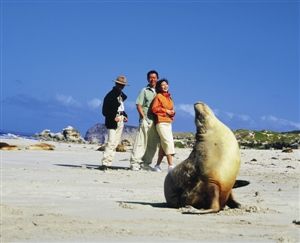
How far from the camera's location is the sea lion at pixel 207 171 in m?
7.81

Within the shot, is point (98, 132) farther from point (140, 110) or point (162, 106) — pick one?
point (162, 106)

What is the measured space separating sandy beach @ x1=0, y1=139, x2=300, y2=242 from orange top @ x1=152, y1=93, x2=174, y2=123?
1273 mm

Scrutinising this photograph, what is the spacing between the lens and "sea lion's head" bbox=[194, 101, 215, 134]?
27.3 feet

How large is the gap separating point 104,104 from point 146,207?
6628mm

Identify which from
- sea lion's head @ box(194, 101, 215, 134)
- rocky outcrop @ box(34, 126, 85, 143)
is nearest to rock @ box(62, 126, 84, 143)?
rocky outcrop @ box(34, 126, 85, 143)

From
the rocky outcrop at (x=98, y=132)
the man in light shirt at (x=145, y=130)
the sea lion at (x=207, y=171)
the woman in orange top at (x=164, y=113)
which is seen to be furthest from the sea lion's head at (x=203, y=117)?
the rocky outcrop at (x=98, y=132)

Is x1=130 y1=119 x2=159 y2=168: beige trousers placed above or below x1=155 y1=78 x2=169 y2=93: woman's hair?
below

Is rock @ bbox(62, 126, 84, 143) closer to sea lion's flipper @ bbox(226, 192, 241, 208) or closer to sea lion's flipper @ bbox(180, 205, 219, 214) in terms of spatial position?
sea lion's flipper @ bbox(226, 192, 241, 208)

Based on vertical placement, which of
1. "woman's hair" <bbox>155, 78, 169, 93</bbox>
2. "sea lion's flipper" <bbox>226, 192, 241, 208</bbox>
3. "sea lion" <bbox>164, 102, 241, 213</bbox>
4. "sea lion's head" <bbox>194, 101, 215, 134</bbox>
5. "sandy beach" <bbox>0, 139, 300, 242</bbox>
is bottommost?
"sandy beach" <bbox>0, 139, 300, 242</bbox>

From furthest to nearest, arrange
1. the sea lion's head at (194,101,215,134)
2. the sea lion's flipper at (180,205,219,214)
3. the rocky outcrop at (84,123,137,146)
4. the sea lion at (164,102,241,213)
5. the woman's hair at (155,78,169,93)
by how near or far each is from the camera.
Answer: the rocky outcrop at (84,123,137,146) → the woman's hair at (155,78,169,93) → the sea lion's head at (194,101,215,134) → the sea lion at (164,102,241,213) → the sea lion's flipper at (180,205,219,214)

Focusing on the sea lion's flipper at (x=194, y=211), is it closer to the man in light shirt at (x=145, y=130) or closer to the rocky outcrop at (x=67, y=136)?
the man in light shirt at (x=145, y=130)

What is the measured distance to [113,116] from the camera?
556 inches

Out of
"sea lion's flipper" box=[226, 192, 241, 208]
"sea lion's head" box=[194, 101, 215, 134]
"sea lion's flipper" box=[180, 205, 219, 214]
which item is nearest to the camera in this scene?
"sea lion's flipper" box=[180, 205, 219, 214]

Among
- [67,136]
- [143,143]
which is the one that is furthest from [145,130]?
[67,136]
